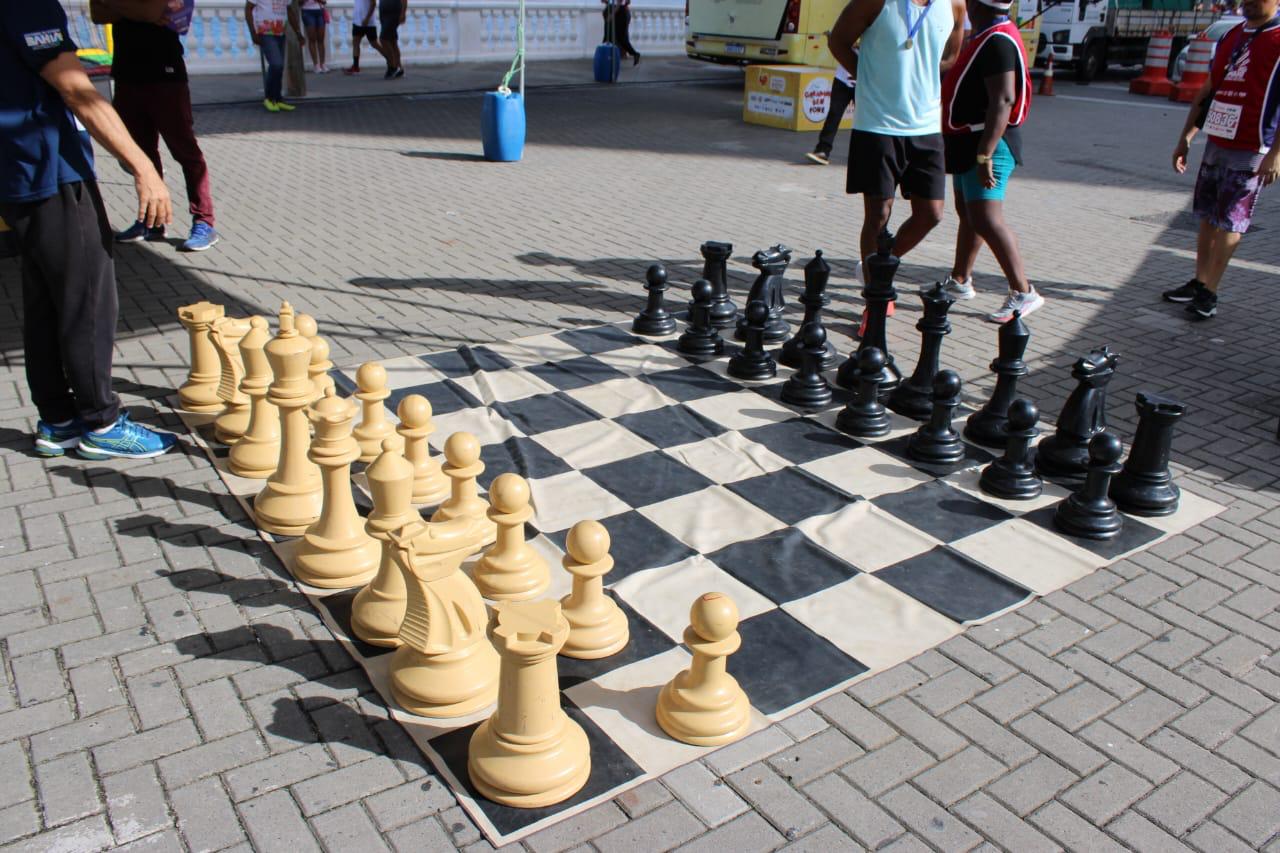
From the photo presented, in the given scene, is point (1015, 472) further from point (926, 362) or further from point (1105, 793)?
point (1105, 793)

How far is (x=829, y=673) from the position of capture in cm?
271

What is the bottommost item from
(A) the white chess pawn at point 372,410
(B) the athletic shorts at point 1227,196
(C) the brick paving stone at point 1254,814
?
(C) the brick paving stone at point 1254,814

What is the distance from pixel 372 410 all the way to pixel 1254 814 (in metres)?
2.68

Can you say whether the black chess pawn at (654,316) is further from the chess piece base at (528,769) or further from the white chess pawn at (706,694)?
the chess piece base at (528,769)

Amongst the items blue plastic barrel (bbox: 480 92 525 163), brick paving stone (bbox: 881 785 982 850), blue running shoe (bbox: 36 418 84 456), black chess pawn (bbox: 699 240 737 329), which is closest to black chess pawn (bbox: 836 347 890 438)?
black chess pawn (bbox: 699 240 737 329)

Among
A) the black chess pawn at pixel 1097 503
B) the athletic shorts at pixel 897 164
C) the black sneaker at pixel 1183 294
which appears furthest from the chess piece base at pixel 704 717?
the black sneaker at pixel 1183 294

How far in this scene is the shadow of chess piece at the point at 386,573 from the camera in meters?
2.73

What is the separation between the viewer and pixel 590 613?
2742 mm

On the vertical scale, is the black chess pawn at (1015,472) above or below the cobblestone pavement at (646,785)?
above

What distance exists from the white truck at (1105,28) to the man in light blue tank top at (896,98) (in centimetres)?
1470

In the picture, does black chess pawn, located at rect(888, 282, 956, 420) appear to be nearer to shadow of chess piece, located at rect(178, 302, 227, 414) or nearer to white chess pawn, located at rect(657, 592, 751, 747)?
white chess pawn, located at rect(657, 592, 751, 747)

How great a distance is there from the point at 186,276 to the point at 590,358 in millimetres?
2662

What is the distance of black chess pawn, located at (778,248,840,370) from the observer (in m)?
4.52

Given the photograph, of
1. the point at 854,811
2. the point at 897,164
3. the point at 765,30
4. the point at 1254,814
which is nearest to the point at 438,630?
the point at 854,811
